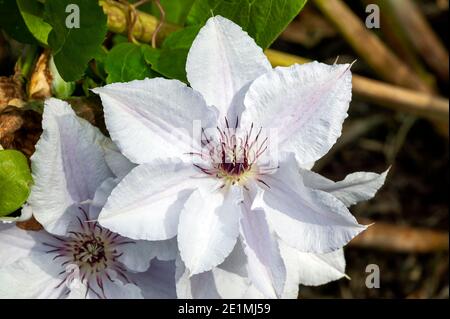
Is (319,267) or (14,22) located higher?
(14,22)

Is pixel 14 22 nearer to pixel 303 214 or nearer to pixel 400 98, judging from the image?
pixel 303 214

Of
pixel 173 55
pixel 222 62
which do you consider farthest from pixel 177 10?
pixel 222 62

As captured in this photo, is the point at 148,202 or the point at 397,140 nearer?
the point at 148,202

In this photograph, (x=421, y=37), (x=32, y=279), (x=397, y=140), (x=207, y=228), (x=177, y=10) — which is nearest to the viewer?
(x=207, y=228)

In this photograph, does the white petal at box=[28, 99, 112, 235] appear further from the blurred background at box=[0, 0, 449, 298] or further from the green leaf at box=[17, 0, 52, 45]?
the blurred background at box=[0, 0, 449, 298]

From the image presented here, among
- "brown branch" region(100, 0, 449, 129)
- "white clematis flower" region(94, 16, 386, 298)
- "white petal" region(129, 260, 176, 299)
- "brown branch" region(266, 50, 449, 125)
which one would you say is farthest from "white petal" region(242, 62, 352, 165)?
"brown branch" region(266, 50, 449, 125)

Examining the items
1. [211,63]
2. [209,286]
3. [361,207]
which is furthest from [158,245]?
[361,207]
